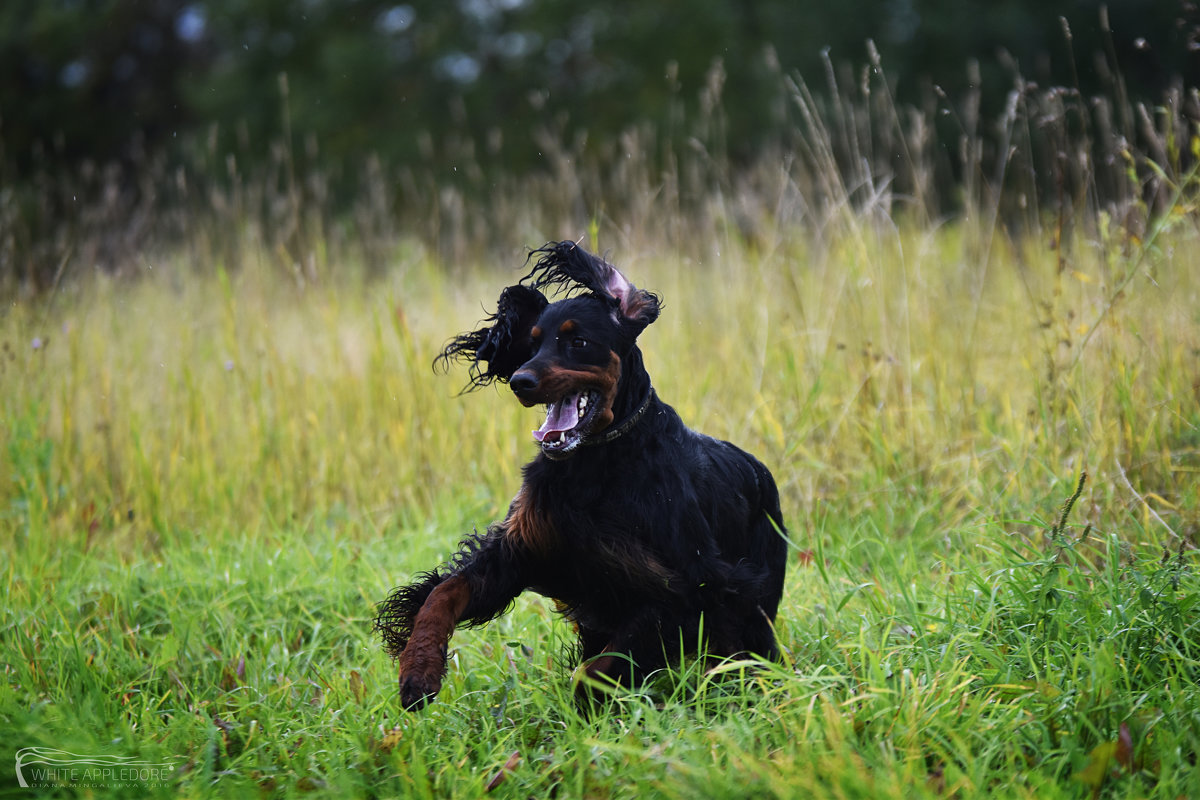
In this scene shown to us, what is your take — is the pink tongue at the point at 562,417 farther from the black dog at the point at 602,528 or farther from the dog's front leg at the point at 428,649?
the dog's front leg at the point at 428,649

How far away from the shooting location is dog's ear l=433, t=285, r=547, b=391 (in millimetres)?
2725

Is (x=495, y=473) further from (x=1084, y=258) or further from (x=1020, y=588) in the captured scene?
(x=1084, y=258)

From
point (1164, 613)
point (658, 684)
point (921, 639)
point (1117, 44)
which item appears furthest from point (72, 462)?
point (1117, 44)

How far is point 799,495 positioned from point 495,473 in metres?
1.40

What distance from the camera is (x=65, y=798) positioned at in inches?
77.0

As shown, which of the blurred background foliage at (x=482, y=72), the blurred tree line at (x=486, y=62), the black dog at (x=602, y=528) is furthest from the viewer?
the blurred tree line at (x=486, y=62)

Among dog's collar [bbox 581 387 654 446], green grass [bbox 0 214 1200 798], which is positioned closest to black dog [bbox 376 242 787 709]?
dog's collar [bbox 581 387 654 446]

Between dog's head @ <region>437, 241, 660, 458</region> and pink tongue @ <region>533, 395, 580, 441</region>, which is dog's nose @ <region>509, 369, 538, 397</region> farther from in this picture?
pink tongue @ <region>533, 395, 580, 441</region>

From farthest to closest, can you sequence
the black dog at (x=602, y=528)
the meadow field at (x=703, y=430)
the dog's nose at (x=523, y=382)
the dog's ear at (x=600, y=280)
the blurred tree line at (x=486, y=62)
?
the blurred tree line at (x=486, y=62)
the dog's ear at (x=600, y=280)
the black dog at (x=602, y=528)
the dog's nose at (x=523, y=382)
the meadow field at (x=703, y=430)

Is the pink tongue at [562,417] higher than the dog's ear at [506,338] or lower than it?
lower

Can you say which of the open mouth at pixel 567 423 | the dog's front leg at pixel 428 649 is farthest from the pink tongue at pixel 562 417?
the dog's front leg at pixel 428 649

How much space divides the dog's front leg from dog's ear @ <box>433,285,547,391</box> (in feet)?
2.14

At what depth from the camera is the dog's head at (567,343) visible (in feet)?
7.79

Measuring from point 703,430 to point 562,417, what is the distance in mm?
2129
